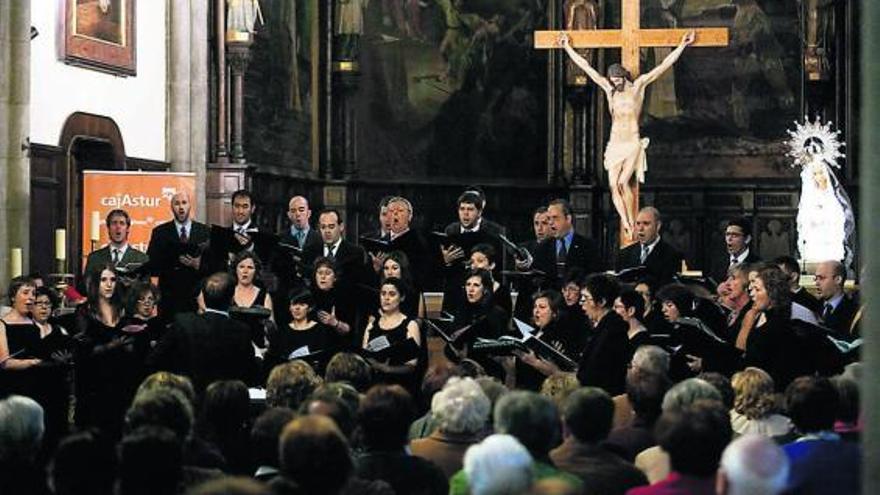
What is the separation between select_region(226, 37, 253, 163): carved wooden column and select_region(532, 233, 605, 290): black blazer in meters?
6.68

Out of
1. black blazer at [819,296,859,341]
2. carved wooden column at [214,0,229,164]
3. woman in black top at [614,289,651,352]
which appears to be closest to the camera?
woman in black top at [614,289,651,352]

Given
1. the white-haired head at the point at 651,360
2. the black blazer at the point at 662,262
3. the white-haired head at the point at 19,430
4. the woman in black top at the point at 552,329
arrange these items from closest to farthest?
the white-haired head at the point at 19,430, the white-haired head at the point at 651,360, the woman in black top at the point at 552,329, the black blazer at the point at 662,262

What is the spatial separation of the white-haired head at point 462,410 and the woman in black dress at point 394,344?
427cm

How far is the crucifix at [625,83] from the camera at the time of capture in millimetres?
18031

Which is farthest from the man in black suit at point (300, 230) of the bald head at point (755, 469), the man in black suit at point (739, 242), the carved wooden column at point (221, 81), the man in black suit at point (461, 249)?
the bald head at point (755, 469)

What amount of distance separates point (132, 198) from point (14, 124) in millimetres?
1364

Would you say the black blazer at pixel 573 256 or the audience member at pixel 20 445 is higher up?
the black blazer at pixel 573 256

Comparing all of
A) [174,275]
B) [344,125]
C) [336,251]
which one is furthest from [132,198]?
[344,125]

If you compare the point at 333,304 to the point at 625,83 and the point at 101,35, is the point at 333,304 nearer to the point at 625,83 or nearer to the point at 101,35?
the point at 101,35

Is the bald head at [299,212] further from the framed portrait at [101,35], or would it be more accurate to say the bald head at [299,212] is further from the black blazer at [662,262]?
the framed portrait at [101,35]

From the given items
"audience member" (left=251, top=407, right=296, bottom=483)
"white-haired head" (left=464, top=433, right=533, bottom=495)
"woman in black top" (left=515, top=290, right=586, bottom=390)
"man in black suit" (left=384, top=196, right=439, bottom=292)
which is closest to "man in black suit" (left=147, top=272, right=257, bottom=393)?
"woman in black top" (left=515, top=290, right=586, bottom=390)

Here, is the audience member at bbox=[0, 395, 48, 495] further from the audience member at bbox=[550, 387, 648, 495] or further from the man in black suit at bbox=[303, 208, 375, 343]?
the man in black suit at bbox=[303, 208, 375, 343]

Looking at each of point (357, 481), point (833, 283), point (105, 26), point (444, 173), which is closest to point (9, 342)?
point (833, 283)

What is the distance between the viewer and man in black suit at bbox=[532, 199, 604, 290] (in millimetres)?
13281
